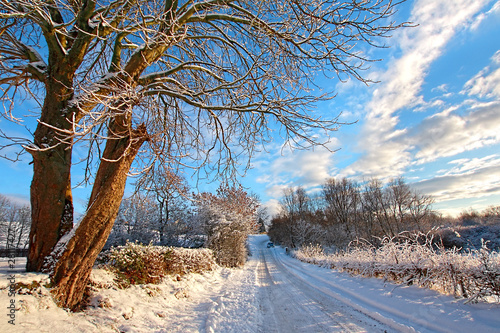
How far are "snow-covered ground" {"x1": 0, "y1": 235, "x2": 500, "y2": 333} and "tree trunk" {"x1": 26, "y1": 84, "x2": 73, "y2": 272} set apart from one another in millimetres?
483

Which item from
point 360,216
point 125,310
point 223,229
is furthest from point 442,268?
point 360,216

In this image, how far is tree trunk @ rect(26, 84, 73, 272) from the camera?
3664 mm

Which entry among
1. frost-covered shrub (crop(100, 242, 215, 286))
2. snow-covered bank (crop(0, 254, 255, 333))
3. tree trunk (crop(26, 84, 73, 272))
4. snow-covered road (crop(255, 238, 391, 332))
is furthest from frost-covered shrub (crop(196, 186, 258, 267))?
tree trunk (crop(26, 84, 73, 272))

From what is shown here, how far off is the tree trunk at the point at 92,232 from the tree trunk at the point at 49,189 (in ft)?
2.14

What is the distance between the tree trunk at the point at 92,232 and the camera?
3254 millimetres

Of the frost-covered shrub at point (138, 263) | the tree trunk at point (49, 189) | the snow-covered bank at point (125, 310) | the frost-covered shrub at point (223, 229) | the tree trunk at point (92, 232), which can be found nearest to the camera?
the snow-covered bank at point (125, 310)

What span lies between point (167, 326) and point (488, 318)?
15.9ft

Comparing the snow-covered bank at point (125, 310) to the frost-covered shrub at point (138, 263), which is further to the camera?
the frost-covered shrub at point (138, 263)

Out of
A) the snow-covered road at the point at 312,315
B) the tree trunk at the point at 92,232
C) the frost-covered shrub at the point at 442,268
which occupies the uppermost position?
the tree trunk at the point at 92,232

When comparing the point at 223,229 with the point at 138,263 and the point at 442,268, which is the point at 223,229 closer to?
the point at 138,263

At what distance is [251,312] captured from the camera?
484cm

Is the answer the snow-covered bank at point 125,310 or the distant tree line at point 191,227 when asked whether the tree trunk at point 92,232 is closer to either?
the snow-covered bank at point 125,310

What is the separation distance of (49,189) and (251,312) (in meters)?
4.41

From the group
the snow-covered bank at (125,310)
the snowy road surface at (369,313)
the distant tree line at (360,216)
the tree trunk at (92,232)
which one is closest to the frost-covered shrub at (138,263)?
the snow-covered bank at (125,310)
